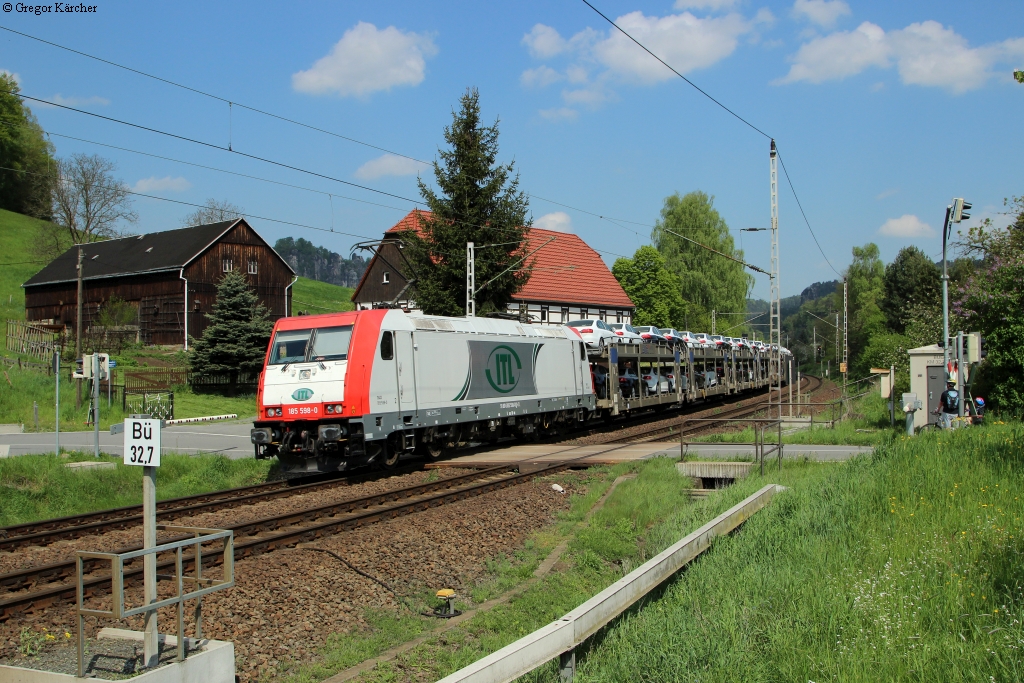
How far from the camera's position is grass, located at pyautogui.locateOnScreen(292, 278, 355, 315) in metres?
94.1

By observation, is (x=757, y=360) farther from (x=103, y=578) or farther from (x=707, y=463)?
(x=103, y=578)

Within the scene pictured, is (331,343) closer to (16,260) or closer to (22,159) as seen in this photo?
(16,260)

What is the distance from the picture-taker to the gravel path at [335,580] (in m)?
7.45

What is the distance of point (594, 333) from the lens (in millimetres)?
27281

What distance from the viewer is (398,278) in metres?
51.0

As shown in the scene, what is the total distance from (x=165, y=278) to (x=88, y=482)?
38241 mm

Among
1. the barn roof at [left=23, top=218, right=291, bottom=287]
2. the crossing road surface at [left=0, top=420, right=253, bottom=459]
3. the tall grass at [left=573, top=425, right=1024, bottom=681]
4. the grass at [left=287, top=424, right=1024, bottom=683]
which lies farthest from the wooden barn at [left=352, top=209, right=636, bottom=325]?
the tall grass at [left=573, top=425, right=1024, bottom=681]

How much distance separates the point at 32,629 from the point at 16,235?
79.5 meters

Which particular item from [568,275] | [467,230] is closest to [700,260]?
[568,275]

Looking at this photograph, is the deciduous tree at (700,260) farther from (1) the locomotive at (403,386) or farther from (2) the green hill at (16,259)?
(2) the green hill at (16,259)

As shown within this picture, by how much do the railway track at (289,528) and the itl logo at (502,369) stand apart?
3.42 metres

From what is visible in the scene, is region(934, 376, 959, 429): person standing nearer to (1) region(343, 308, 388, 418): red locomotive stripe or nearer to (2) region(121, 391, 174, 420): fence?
(1) region(343, 308, 388, 418): red locomotive stripe

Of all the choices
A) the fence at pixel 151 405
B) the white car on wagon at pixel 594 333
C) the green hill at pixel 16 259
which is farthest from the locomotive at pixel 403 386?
the green hill at pixel 16 259

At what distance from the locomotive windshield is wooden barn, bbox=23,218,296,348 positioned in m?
35.9
